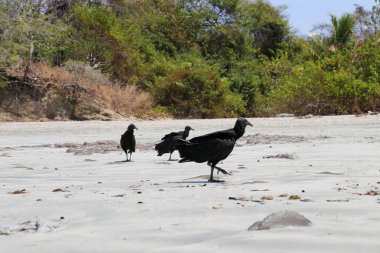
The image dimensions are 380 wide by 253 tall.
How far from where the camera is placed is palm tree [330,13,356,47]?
32625 mm

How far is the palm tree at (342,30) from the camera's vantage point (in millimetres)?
32625

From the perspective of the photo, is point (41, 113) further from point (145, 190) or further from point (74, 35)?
point (145, 190)

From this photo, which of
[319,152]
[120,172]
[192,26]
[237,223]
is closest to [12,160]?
[120,172]

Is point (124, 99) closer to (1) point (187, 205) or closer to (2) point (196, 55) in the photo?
(2) point (196, 55)

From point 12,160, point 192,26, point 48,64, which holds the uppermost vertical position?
point 192,26

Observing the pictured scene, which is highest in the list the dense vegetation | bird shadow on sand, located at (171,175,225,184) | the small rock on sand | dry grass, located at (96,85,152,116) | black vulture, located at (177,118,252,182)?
the dense vegetation

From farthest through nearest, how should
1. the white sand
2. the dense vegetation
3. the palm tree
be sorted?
the palm tree
the dense vegetation
the white sand

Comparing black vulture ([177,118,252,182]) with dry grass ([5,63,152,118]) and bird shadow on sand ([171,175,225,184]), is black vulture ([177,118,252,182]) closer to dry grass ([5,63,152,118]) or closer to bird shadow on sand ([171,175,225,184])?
bird shadow on sand ([171,175,225,184])

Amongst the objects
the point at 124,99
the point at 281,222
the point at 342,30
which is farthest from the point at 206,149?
the point at 342,30

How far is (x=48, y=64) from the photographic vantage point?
1068 inches

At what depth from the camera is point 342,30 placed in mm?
32938

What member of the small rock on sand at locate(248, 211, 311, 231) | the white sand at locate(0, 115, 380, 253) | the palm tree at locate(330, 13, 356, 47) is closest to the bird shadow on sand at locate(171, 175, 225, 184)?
→ the white sand at locate(0, 115, 380, 253)

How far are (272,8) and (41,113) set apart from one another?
2052 cm

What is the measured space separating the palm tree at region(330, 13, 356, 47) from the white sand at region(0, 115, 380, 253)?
2469cm
